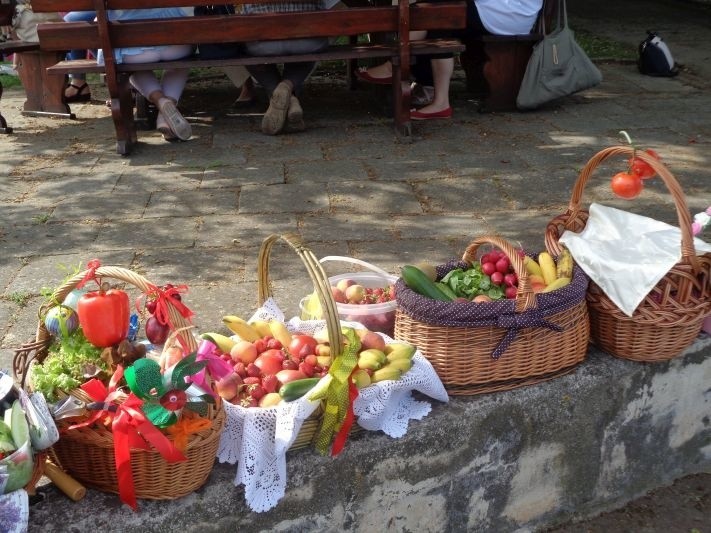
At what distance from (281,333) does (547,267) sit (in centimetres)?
84

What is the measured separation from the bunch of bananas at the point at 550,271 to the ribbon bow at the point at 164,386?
1092 mm

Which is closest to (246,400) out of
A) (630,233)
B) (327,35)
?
(630,233)

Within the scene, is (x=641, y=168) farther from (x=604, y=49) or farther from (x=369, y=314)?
(x=604, y=49)

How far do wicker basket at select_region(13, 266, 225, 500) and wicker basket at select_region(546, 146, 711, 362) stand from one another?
1228 mm

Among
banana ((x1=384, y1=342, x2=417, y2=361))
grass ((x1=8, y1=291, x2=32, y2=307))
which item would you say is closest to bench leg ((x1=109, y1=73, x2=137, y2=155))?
grass ((x1=8, y1=291, x2=32, y2=307))

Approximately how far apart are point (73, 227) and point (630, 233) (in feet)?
8.97

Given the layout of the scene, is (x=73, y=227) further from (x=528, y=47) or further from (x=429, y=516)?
(x=528, y=47)

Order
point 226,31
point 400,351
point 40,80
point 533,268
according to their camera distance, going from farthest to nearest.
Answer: point 40,80 → point 226,31 → point 533,268 → point 400,351

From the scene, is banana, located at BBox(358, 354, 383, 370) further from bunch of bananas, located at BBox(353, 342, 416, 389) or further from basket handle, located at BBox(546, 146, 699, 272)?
basket handle, located at BBox(546, 146, 699, 272)

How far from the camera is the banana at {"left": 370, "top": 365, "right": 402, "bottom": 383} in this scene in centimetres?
219

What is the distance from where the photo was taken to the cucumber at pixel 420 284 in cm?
241

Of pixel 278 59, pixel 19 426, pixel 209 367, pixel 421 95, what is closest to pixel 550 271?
pixel 209 367

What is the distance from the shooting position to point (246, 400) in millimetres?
2188

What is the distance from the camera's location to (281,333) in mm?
2406
